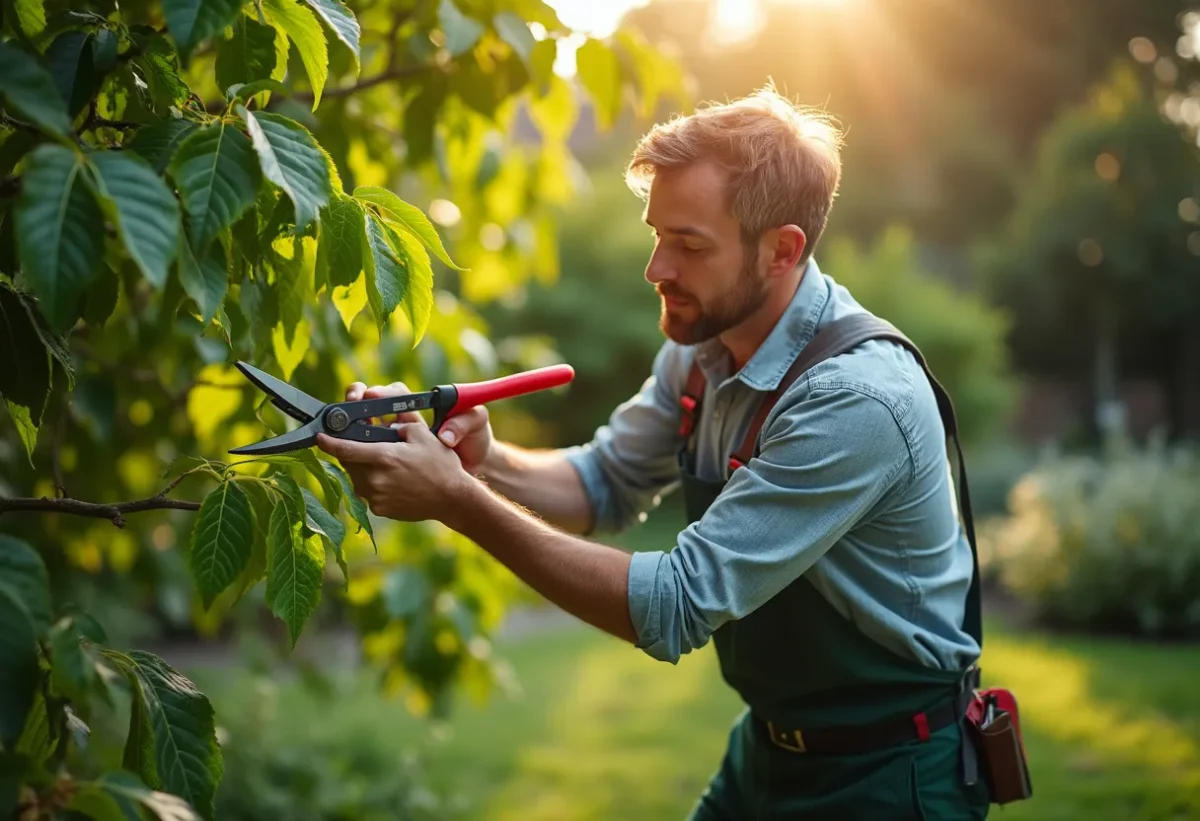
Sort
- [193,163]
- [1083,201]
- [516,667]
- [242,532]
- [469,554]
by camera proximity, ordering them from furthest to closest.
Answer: [1083,201]
[516,667]
[469,554]
[242,532]
[193,163]

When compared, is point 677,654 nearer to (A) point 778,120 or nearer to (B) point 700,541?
(B) point 700,541

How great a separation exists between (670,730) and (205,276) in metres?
5.51

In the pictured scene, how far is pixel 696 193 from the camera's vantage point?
2.30 meters

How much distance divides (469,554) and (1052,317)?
2045cm

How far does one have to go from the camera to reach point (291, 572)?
1.60 meters

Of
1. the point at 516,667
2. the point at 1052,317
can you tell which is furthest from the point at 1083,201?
the point at 516,667

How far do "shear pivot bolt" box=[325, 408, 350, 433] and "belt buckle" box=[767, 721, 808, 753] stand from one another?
3.60 feet

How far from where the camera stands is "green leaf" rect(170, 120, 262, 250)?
1.30m

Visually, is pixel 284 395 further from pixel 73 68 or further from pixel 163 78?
pixel 73 68

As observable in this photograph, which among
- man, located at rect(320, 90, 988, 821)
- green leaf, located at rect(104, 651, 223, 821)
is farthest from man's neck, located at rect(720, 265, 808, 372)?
green leaf, located at rect(104, 651, 223, 821)

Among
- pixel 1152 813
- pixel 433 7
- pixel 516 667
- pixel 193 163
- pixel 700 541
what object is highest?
pixel 433 7

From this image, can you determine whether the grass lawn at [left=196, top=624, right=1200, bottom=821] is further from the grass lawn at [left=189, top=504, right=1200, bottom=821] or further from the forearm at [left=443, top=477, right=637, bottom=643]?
the forearm at [left=443, top=477, right=637, bottom=643]

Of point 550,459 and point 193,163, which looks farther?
point 550,459

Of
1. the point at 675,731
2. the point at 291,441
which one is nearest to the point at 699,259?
the point at 291,441
